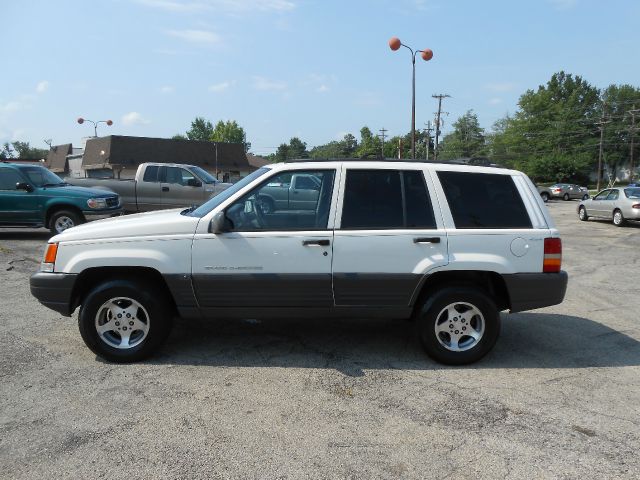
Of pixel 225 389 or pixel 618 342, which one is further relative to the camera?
pixel 618 342

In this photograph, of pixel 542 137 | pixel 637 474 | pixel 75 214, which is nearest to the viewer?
pixel 637 474

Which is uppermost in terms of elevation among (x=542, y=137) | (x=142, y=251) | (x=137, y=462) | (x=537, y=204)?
(x=542, y=137)

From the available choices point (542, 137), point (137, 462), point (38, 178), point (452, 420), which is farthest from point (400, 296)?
point (542, 137)

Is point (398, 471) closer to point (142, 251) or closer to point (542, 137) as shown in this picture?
point (142, 251)

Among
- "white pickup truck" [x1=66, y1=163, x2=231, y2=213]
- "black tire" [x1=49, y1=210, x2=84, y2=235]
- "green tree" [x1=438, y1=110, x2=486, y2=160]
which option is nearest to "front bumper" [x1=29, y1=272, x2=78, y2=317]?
"black tire" [x1=49, y1=210, x2=84, y2=235]

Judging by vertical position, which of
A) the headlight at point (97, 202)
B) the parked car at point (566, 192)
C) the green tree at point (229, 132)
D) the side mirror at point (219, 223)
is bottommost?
the side mirror at point (219, 223)

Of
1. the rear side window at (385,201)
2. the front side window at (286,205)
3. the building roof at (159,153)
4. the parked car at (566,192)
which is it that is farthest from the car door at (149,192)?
the building roof at (159,153)

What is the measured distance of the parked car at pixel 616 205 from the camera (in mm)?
18938

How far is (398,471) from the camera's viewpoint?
3.02 m

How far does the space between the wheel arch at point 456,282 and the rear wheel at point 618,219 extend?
57.6 ft

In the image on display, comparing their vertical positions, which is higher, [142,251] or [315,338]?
[142,251]

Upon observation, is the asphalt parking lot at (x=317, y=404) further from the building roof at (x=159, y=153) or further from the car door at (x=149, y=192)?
the building roof at (x=159, y=153)

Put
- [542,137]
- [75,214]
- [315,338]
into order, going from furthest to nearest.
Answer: [542,137]
[75,214]
[315,338]

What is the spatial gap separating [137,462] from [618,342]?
490 cm
